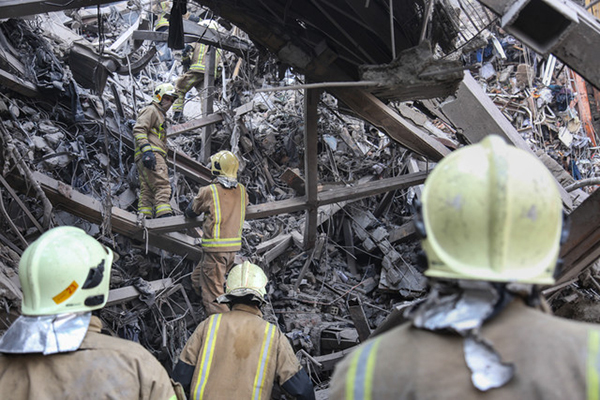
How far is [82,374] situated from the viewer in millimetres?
2002

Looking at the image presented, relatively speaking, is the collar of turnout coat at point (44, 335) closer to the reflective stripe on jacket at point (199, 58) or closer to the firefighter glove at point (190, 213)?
the firefighter glove at point (190, 213)

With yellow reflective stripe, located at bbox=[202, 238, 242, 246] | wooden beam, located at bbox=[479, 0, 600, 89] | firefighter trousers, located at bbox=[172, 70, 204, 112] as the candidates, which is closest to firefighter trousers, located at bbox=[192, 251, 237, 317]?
yellow reflective stripe, located at bbox=[202, 238, 242, 246]

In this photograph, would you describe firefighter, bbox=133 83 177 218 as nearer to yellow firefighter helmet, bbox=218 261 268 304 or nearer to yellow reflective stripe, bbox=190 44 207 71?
yellow reflective stripe, bbox=190 44 207 71

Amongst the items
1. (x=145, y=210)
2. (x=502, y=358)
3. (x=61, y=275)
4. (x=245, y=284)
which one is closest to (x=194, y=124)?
(x=145, y=210)

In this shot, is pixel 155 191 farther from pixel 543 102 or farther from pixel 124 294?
pixel 543 102

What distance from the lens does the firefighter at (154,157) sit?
5.90 metres

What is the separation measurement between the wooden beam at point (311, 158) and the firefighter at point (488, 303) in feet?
11.1

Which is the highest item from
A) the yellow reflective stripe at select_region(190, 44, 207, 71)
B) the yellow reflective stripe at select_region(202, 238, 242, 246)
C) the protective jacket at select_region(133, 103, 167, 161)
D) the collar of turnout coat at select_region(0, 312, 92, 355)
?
the yellow reflective stripe at select_region(190, 44, 207, 71)

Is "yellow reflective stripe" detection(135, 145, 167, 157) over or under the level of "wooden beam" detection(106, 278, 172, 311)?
over

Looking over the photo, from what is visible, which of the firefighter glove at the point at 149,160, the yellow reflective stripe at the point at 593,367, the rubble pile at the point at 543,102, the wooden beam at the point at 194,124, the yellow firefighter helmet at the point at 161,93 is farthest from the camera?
the rubble pile at the point at 543,102

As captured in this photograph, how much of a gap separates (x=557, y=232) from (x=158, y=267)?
18.6 ft

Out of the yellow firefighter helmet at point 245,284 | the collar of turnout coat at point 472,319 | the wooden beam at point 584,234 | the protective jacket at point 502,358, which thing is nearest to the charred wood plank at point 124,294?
the yellow firefighter helmet at point 245,284

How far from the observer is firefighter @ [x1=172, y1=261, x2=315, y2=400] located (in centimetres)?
331

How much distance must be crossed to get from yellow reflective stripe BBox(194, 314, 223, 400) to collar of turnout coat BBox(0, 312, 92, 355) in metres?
1.41
